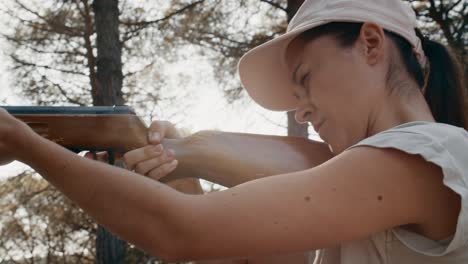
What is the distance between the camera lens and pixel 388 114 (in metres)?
1.54

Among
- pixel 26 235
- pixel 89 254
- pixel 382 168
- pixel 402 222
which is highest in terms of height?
pixel 382 168

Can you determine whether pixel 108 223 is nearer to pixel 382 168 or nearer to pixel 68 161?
pixel 68 161

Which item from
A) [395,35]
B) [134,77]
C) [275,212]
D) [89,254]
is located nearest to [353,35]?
[395,35]

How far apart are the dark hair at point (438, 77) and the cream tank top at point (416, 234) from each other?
274 millimetres

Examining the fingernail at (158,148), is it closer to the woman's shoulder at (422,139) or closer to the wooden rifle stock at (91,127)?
the wooden rifle stock at (91,127)

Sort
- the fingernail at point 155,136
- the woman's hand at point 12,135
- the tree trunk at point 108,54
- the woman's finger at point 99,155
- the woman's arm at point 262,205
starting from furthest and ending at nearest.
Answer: the tree trunk at point 108,54 → the woman's finger at point 99,155 → the fingernail at point 155,136 → the woman's hand at point 12,135 → the woman's arm at point 262,205

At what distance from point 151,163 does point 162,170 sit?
0.15 feet

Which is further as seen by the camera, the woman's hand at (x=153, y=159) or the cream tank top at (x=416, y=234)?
the woman's hand at (x=153, y=159)

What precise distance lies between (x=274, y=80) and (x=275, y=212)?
887 mm

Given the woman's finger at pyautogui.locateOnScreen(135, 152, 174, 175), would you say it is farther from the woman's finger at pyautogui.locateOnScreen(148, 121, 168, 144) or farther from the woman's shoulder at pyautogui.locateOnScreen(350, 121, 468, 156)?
the woman's shoulder at pyautogui.locateOnScreen(350, 121, 468, 156)

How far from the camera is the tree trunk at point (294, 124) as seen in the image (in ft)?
26.0

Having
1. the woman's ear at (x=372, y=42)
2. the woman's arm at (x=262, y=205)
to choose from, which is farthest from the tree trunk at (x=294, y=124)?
the woman's arm at (x=262, y=205)

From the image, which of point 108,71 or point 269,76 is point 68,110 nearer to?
point 269,76

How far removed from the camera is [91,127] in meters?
2.00
